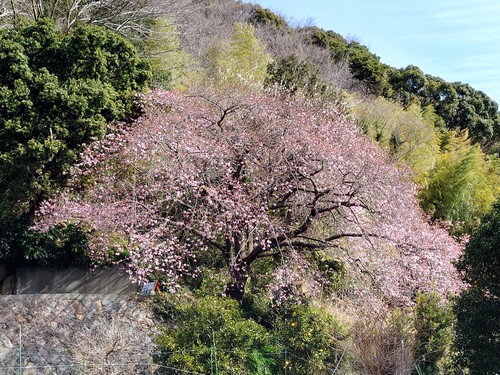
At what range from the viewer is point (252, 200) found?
6094 millimetres

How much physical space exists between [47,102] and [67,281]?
308 cm

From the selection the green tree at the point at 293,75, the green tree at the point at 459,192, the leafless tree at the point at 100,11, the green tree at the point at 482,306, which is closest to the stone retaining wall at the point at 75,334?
the green tree at the point at 482,306

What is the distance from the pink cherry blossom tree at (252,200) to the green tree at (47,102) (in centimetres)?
45

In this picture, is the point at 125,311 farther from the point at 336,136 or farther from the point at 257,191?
the point at 336,136

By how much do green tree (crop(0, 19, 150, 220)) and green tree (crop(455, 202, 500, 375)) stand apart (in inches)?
212

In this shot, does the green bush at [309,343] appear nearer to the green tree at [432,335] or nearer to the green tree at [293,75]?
the green tree at [432,335]

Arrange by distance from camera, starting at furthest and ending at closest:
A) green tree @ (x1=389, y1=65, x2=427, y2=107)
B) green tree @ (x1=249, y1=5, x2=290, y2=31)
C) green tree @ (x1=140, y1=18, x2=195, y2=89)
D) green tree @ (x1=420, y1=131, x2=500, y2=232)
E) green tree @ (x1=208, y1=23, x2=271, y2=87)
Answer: green tree @ (x1=249, y1=5, x2=290, y2=31), green tree @ (x1=389, y1=65, x2=427, y2=107), green tree @ (x1=208, y1=23, x2=271, y2=87), green tree @ (x1=140, y1=18, x2=195, y2=89), green tree @ (x1=420, y1=131, x2=500, y2=232)

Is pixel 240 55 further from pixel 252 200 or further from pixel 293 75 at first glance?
pixel 252 200

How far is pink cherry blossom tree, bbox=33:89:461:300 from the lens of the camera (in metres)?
5.86

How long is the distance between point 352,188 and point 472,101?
20.3 m

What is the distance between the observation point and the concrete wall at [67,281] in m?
7.68

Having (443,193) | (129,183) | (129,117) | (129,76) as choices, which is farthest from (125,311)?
(443,193)

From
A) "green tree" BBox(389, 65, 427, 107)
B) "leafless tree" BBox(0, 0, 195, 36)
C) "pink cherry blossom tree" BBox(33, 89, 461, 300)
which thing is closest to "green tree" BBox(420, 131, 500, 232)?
"pink cherry blossom tree" BBox(33, 89, 461, 300)

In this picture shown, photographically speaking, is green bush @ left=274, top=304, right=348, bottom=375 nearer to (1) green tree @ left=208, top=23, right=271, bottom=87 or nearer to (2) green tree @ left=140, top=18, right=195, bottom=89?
(2) green tree @ left=140, top=18, right=195, bottom=89
